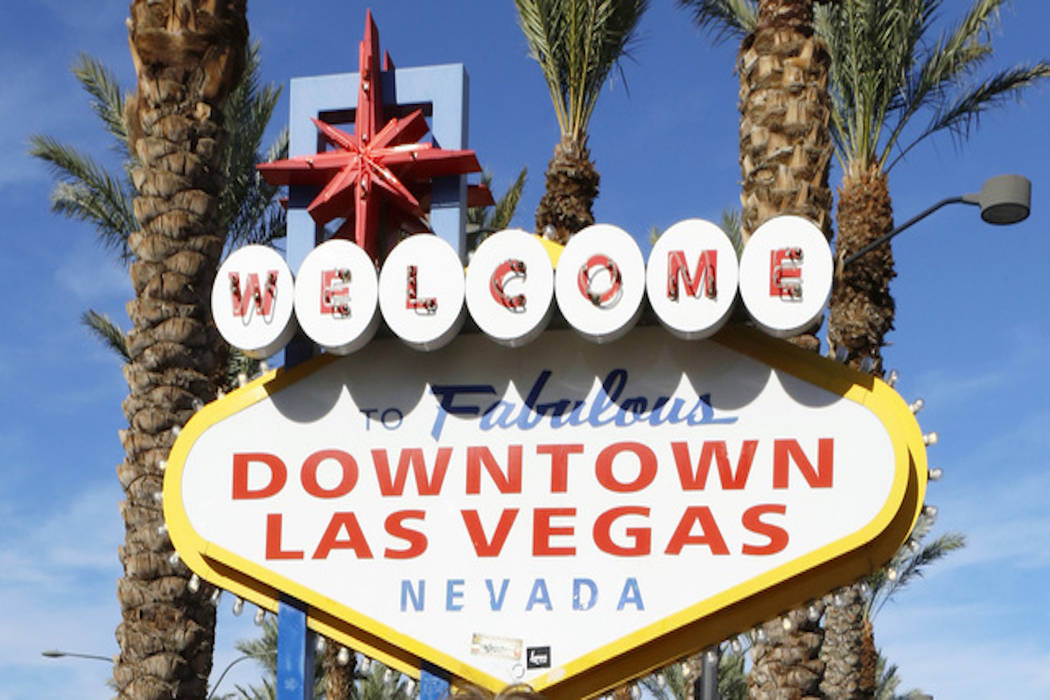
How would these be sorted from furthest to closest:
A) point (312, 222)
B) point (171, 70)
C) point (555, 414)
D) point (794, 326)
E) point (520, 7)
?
point (520, 7), point (171, 70), point (312, 222), point (555, 414), point (794, 326)

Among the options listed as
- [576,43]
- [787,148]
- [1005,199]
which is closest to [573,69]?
[576,43]

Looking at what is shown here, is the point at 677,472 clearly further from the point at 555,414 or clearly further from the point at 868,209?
the point at 868,209

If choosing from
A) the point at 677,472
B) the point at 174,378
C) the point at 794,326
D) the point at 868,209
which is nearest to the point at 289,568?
the point at 174,378

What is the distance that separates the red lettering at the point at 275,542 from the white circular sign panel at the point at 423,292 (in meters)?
1.73

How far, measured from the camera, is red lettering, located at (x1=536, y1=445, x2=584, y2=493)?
958 cm

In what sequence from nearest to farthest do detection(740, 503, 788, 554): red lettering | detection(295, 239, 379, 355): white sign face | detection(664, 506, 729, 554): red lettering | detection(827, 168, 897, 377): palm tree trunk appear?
detection(740, 503, 788, 554): red lettering
detection(664, 506, 729, 554): red lettering
detection(295, 239, 379, 355): white sign face
detection(827, 168, 897, 377): palm tree trunk

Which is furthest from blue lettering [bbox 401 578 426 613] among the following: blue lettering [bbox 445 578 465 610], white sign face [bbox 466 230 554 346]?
white sign face [bbox 466 230 554 346]

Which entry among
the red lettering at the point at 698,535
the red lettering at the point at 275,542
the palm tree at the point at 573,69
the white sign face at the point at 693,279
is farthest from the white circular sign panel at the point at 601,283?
the palm tree at the point at 573,69

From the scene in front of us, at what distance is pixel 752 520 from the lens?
9203 millimetres

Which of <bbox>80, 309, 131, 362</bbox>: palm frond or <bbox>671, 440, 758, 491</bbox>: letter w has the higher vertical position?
<bbox>80, 309, 131, 362</bbox>: palm frond

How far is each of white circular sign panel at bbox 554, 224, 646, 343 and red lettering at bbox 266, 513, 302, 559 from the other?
8.95ft

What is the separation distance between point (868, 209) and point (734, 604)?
47.0 feet

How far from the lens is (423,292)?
31.6 feet

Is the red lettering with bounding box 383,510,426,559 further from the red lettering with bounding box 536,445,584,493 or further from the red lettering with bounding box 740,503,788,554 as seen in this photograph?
the red lettering with bounding box 740,503,788,554
